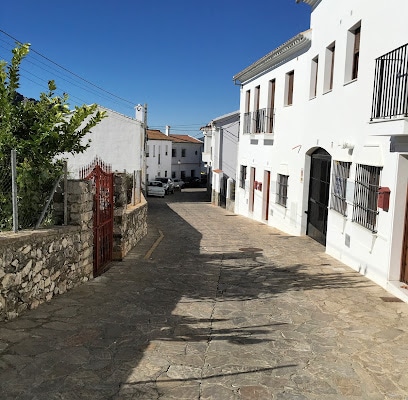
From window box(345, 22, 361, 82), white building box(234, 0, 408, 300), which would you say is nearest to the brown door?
white building box(234, 0, 408, 300)

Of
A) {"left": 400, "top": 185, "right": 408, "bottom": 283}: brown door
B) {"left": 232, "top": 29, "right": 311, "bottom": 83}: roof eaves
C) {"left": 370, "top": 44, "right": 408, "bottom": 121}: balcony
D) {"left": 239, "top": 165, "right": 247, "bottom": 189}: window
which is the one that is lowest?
{"left": 400, "top": 185, "right": 408, "bottom": 283}: brown door

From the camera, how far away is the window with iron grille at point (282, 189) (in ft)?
53.0

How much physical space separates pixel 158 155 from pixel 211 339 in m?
52.3

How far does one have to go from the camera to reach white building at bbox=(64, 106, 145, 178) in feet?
60.0

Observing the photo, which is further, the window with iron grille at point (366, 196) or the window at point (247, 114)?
the window at point (247, 114)

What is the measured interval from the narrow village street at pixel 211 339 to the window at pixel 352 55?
4.73m

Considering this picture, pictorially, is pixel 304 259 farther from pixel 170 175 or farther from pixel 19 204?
pixel 170 175

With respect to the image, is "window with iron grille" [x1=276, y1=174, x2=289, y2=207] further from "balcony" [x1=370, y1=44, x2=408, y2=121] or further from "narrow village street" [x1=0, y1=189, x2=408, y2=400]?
"balcony" [x1=370, y1=44, x2=408, y2=121]

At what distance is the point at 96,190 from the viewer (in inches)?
335

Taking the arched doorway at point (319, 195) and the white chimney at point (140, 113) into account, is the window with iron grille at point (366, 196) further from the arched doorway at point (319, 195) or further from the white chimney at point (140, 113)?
the white chimney at point (140, 113)

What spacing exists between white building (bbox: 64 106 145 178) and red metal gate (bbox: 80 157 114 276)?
8359 mm

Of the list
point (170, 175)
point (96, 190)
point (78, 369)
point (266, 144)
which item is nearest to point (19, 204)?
point (96, 190)

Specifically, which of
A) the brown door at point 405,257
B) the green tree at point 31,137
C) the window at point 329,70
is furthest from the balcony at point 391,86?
the green tree at point 31,137

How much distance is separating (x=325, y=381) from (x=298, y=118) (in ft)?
37.1
